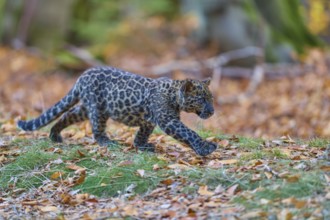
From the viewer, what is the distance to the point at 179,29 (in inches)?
845

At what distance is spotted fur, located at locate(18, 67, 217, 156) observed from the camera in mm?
8547

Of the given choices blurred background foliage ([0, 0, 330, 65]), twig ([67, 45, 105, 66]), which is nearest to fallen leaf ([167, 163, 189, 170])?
blurred background foliage ([0, 0, 330, 65])

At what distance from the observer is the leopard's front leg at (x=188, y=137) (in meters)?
8.42

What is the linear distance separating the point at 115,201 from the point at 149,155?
1.39 m

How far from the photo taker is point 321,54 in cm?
1961

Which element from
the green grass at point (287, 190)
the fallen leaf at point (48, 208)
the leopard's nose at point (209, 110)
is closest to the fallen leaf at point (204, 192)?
the green grass at point (287, 190)

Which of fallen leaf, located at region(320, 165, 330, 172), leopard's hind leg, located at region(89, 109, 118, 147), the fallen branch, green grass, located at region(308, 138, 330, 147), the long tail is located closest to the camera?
fallen leaf, located at region(320, 165, 330, 172)

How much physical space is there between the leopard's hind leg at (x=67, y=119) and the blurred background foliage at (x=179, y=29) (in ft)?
33.5

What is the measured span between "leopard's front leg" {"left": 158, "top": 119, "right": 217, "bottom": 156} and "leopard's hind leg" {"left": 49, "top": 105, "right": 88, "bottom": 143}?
1.63 metres

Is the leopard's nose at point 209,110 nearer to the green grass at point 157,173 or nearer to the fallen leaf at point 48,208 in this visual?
the green grass at point 157,173

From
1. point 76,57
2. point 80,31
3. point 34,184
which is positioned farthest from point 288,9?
point 34,184

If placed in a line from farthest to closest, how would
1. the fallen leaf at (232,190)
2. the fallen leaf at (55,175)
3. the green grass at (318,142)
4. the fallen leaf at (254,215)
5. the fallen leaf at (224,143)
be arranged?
the fallen leaf at (224,143) < the green grass at (318,142) < the fallen leaf at (55,175) < the fallen leaf at (232,190) < the fallen leaf at (254,215)

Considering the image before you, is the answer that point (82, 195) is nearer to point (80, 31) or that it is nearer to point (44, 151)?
point (44, 151)

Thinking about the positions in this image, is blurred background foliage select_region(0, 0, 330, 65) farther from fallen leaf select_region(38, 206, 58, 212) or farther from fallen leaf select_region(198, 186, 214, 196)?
fallen leaf select_region(38, 206, 58, 212)
